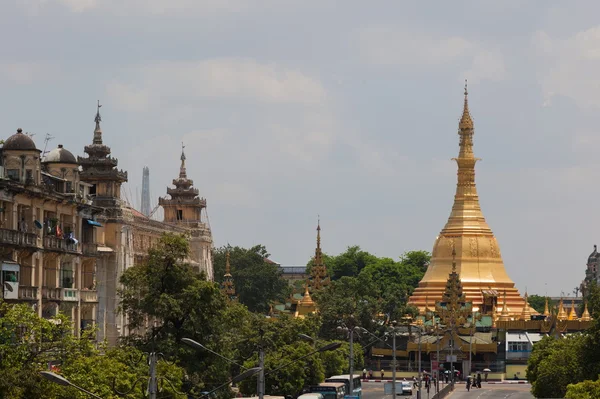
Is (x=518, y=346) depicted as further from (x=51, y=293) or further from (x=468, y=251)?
(x=51, y=293)

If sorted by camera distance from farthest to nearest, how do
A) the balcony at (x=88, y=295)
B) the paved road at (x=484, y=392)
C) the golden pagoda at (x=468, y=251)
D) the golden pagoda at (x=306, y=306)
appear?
the golden pagoda at (x=468, y=251) < the golden pagoda at (x=306, y=306) < the paved road at (x=484, y=392) < the balcony at (x=88, y=295)

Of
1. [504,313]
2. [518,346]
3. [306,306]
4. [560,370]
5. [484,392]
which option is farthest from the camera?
[306,306]

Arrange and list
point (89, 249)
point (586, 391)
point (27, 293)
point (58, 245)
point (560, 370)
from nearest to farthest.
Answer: point (586, 391), point (27, 293), point (58, 245), point (89, 249), point (560, 370)

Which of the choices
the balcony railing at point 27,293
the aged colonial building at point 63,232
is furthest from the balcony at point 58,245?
the balcony railing at point 27,293

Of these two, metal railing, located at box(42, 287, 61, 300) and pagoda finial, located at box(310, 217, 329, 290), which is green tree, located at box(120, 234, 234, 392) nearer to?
Result: metal railing, located at box(42, 287, 61, 300)

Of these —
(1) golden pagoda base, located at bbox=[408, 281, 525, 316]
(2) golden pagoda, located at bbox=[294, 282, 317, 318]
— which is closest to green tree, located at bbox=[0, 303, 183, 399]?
(2) golden pagoda, located at bbox=[294, 282, 317, 318]

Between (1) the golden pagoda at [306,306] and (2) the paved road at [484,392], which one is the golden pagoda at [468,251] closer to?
(1) the golden pagoda at [306,306]

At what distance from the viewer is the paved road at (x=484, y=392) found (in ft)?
381

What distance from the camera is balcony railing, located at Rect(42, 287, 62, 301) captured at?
8381 centimetres

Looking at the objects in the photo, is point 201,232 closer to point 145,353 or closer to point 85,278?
point 85,278

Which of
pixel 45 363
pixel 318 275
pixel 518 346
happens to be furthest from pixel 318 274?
pixel 45 363

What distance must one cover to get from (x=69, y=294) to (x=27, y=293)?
8.44 m

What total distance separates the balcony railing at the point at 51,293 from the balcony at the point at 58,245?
2.07m

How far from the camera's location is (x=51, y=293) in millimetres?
84875
